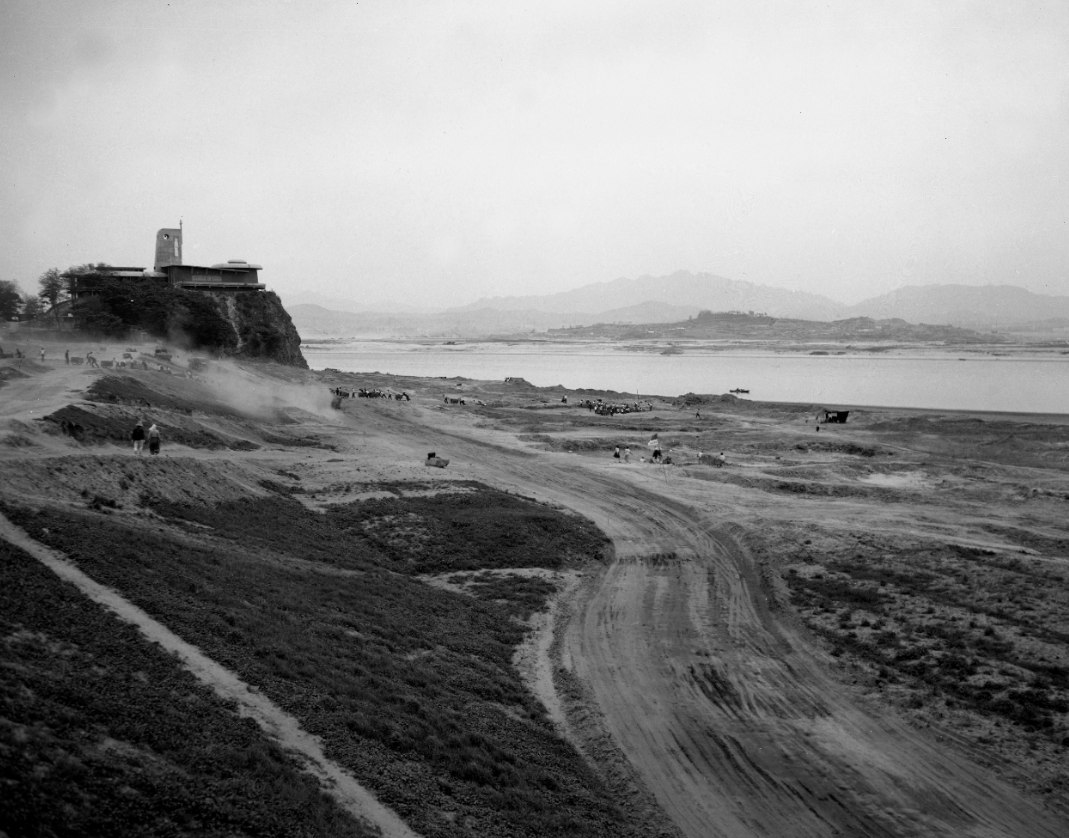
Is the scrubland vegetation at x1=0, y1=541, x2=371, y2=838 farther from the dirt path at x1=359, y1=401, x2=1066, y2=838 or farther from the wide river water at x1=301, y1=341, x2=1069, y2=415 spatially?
the wide river water at x1=301, y1=341, x2=1069, y2=415

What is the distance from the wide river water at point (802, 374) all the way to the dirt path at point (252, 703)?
8105 centimetres

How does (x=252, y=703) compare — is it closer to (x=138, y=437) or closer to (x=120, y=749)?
(x=120, y=749)

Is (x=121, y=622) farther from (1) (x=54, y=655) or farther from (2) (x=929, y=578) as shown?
(2) (x=929, y=578)

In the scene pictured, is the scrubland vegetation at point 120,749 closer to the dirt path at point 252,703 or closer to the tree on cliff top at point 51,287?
the dirt path at point 252,703

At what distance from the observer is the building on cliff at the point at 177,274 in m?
76.5

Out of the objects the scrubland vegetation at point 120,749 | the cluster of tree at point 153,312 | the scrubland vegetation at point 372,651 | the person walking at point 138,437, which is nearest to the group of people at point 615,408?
the cluster of tree at point 153,312

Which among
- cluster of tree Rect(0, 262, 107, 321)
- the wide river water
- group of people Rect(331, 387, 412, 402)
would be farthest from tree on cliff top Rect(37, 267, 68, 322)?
the wide river water

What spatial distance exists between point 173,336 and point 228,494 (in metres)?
56.9

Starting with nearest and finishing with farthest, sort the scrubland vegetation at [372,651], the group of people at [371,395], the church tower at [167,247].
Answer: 1. the scrubland vegetation at [372,651]
2. the group of people at [371,395]
3. the church tower at [167,247]

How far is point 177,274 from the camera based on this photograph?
83312 mm

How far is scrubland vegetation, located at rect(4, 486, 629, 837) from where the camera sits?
1089cm

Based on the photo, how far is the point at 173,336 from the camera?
74.4 m

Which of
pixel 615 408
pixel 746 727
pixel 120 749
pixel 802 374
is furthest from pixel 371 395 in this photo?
pixel 802 374

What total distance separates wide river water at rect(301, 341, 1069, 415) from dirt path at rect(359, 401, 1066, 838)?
2652 inches
